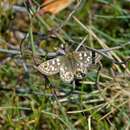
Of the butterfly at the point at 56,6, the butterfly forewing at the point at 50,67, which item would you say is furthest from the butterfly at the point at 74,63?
the butterfly at the point at 56,6

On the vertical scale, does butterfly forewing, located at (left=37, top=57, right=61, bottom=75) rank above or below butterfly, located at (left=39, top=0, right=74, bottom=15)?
below

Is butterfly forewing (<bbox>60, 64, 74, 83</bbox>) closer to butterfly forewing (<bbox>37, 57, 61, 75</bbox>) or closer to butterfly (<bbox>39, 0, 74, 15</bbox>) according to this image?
butterfly forewing (<bbox>37, 57, 61, 75</bbox>)

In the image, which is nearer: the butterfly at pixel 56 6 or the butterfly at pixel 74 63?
the butterfly at pixel 74 63

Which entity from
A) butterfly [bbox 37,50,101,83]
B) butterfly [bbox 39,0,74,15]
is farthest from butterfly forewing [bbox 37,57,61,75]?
butterfly [bbox 39,0,74,15]

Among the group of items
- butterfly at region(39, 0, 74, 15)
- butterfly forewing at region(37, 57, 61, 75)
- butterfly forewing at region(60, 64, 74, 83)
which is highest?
butterfly at region(39, 0, 74, 15)

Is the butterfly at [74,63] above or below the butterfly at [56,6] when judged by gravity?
below

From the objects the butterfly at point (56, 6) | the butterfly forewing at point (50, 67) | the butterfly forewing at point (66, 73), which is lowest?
the butterfly forewing at point (66, 73)

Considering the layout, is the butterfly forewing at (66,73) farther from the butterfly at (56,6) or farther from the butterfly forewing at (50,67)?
the butterfly at (56,6)

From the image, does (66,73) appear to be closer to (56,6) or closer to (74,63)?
(74,63)

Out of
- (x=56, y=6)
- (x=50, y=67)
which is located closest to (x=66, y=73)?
(x=50, y=67)
